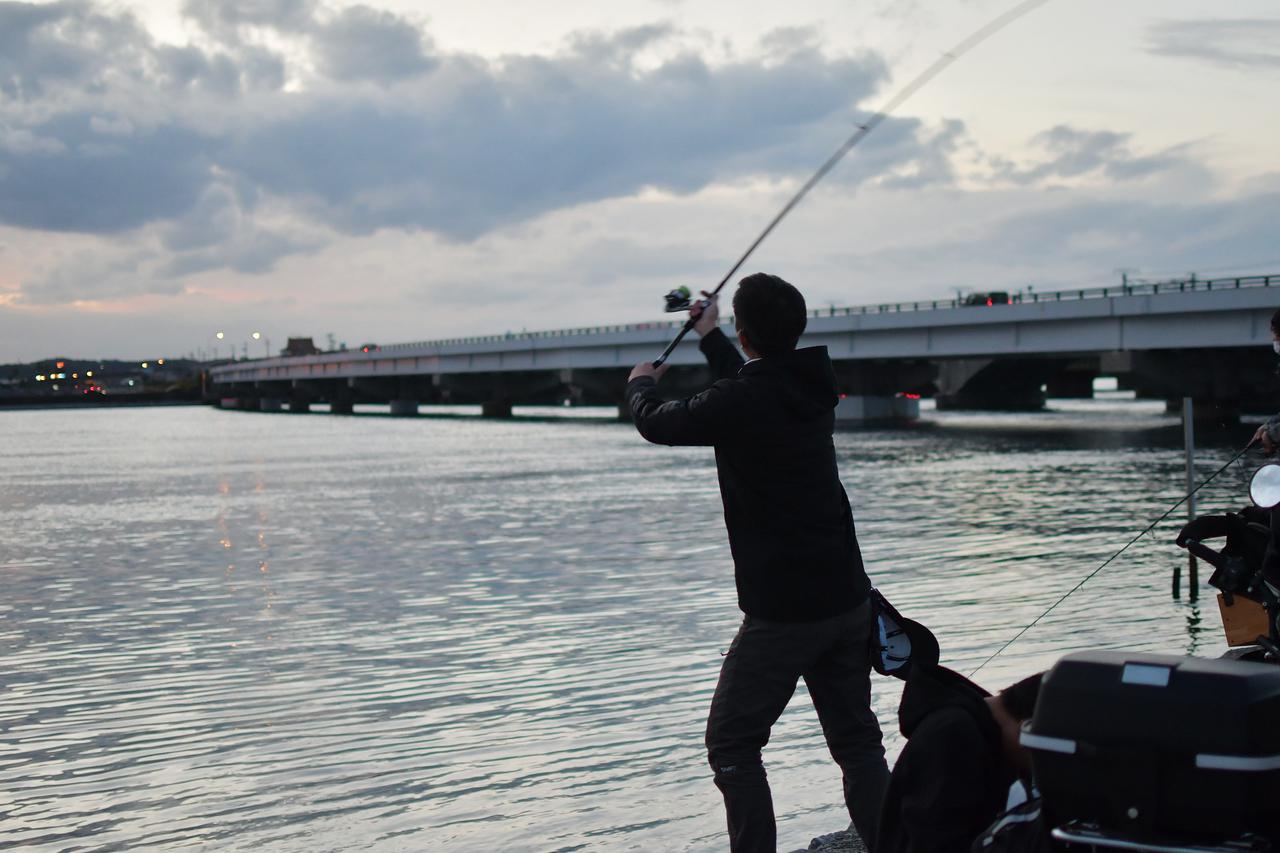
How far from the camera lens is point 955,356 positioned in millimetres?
60875

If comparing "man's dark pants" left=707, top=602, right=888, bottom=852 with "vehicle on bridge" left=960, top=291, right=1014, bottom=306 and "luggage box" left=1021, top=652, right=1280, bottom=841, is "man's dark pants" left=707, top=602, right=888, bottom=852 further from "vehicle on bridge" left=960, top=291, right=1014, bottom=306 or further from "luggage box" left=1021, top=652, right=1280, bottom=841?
"vehicle on bridge" left=960, top=291, right=1014, bottom=306

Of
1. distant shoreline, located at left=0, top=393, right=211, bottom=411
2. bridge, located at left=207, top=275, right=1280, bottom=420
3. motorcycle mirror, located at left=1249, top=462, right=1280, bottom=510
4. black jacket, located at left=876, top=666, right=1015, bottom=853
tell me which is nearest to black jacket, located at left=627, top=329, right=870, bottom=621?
black jacket, located at left=876, top=666, right=1015, bottom=853

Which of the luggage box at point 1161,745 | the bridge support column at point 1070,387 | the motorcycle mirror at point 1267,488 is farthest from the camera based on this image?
the bridge support column at point 1070,387

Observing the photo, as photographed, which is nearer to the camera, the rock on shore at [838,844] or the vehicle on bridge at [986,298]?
the rock on shore at [838,844]

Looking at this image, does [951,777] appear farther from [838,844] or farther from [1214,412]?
[1214,412]

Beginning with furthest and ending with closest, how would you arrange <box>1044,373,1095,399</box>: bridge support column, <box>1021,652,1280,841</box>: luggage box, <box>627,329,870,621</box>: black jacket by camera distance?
<box>1044,373,1095,399</box>: bridge support column → <box>627,329,870,621</box>: black jacket → <box>1021,652,1280,841</box>: luggage box

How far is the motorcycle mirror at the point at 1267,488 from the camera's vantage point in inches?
187

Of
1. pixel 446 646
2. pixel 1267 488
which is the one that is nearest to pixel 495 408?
pixel 446 646

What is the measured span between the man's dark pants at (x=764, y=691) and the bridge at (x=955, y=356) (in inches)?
1588

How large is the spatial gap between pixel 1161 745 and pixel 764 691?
62.6 inches

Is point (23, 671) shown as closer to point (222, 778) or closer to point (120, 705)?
point (120, 705)

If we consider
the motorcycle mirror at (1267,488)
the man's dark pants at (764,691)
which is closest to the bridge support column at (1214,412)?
the motorcycle mirror at (1267,488)

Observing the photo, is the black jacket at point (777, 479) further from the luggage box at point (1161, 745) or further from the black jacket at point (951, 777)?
the luggage box at point (1161, 745)

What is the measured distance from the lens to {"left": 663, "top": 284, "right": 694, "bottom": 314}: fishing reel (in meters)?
4.92
